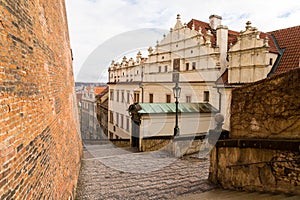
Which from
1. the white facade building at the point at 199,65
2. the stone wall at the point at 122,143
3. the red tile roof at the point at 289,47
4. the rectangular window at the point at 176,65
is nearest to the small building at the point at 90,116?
the white facade building at the point at 199,65

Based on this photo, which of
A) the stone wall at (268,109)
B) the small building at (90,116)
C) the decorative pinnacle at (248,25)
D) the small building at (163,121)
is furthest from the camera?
the small building at (90,116)

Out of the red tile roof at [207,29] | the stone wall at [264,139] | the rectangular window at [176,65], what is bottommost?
the stone wall at [264,139]

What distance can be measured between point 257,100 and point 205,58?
1068cm

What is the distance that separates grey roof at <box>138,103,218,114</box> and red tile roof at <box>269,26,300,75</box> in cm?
433

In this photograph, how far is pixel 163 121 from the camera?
1140cm

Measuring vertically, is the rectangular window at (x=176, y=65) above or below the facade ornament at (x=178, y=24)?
below

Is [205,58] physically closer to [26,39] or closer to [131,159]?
[131,159]

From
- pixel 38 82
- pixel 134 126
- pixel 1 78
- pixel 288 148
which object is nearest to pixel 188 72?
pixel 134 126

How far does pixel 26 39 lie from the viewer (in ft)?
8.39

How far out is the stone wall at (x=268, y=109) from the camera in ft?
12.7

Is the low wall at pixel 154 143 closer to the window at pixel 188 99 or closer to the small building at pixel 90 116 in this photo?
the window at pixel 188 99

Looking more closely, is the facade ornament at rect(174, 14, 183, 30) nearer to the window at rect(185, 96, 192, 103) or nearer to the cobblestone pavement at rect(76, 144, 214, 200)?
the window at rect(185, 96, 192, 103)

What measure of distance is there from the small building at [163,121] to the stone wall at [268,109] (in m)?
5.27

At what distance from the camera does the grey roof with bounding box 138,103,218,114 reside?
11.2 meters
